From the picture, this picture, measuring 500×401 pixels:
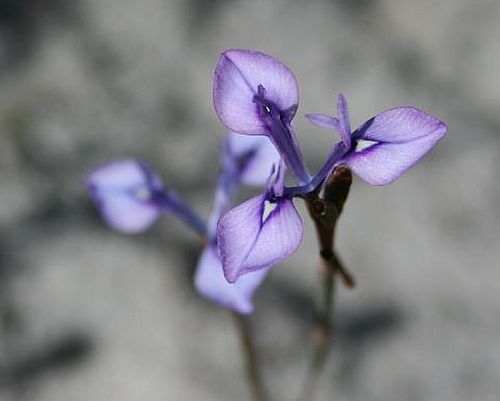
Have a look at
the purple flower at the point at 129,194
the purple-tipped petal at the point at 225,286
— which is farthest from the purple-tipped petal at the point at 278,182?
the purple flower at the point at 129,194

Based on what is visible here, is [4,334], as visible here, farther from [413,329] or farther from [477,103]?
[477,103]

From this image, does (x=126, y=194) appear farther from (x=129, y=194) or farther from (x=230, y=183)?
(x=230, y=183)

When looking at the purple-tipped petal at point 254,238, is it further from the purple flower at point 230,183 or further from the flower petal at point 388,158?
the purple flower at point 230,183

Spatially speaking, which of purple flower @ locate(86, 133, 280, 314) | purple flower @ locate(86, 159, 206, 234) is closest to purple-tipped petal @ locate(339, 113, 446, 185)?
purple flower @ locate(86, 133, 280, 314)

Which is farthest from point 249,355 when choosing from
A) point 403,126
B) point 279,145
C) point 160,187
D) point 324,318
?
point 403,126

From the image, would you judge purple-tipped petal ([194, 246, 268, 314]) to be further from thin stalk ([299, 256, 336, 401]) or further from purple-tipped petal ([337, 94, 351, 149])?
purple-tipped petal ([337, 94, 351, 149])

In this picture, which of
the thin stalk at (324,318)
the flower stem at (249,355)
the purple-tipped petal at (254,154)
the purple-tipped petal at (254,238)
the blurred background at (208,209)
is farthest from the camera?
the blurred background at (208,209)
